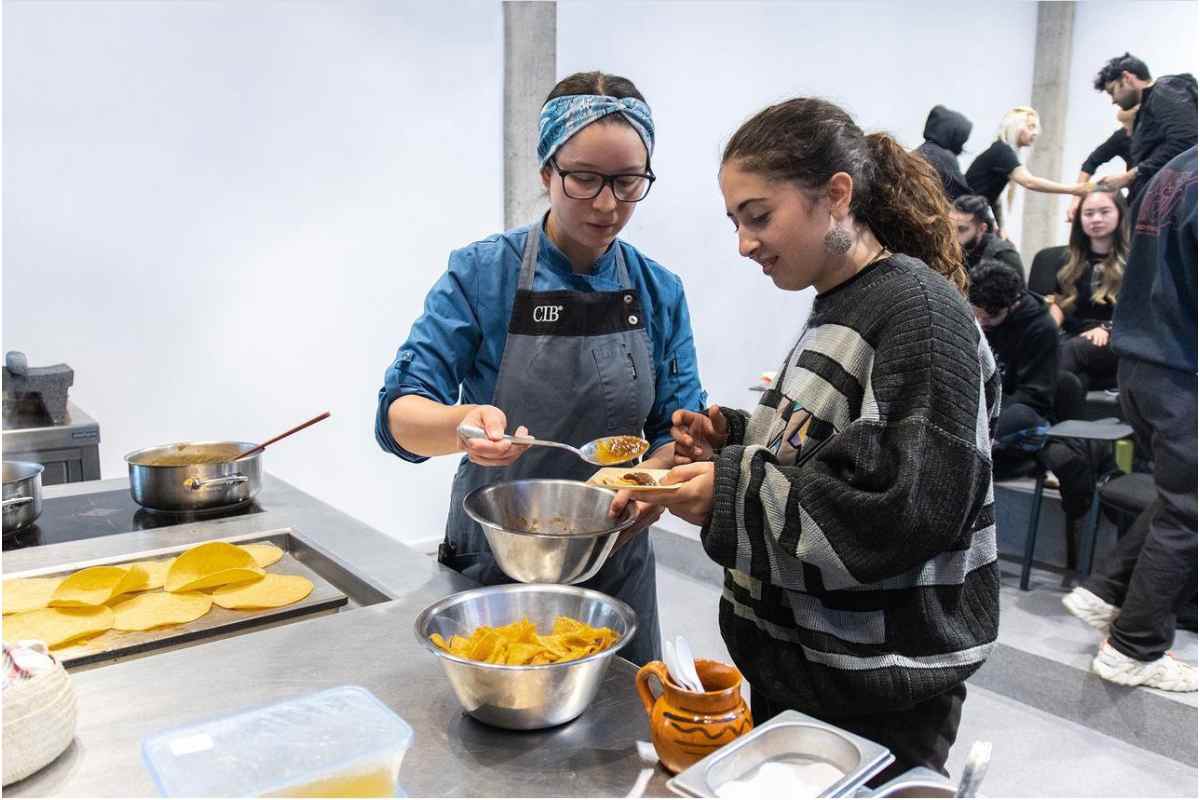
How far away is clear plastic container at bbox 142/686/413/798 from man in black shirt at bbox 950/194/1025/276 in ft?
13.4

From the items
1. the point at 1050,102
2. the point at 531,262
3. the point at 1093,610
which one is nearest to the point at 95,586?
the point at 531,262

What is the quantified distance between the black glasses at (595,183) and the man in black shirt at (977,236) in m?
3.14

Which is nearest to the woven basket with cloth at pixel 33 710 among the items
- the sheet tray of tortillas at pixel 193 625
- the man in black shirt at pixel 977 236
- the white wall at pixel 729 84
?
the sheet tray of tortillas at pixel 193 625

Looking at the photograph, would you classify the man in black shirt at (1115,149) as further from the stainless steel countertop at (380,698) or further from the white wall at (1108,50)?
the stainless steel countertop at (380,698)

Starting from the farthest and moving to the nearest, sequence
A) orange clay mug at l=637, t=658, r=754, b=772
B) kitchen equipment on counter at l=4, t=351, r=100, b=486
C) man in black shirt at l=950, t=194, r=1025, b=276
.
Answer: man in black shirt at l=950, t=194, r=1025, b=276
kitchen equipment on counter at l=4, t=351, r=100, b=486
orange clay mug at l=637, t=658, r=754, b=772

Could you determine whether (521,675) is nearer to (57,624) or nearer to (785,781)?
(785,781)

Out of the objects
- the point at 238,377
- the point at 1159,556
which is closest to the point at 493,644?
the point at 1159,556

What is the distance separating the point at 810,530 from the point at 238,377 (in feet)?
11.4

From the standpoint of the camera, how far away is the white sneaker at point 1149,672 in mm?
2932

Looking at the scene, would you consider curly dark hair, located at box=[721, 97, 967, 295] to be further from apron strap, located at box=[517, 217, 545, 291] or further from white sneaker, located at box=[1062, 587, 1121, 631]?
white sneaker, located at box=[1062, 587, 1121, 631]

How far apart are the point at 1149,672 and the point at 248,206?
3973mm

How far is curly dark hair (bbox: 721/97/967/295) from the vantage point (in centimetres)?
126

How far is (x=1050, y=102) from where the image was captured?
702 cm

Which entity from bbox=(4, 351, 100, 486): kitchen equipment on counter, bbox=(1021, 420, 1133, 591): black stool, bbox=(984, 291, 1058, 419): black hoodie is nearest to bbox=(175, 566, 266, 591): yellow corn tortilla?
bbox=(4, 351, 100, 486): kitchen equipment on counter
